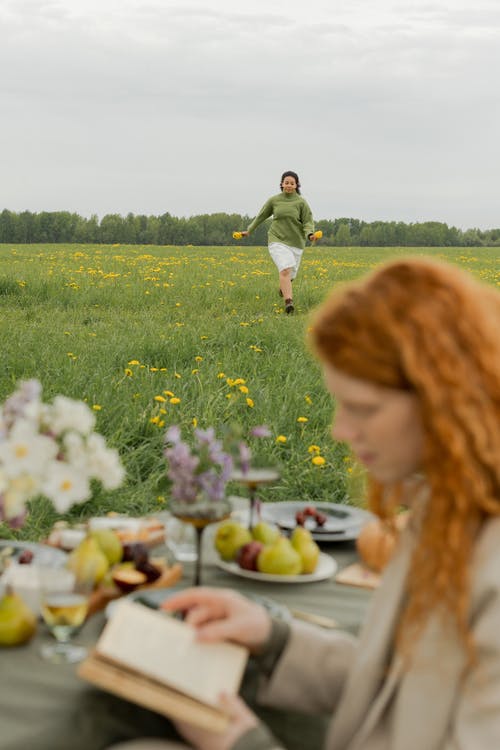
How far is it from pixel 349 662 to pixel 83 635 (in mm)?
463

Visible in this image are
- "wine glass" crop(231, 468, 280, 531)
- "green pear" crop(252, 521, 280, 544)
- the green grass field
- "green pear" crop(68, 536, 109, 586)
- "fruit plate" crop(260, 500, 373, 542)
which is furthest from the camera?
the green grass field

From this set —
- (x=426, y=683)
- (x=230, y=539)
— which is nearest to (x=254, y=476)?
(x=230, y=539)

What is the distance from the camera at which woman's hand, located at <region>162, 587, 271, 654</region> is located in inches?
59.9

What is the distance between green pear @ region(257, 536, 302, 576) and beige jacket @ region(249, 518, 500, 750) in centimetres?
53

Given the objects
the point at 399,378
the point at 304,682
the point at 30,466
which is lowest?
the point at 304,682

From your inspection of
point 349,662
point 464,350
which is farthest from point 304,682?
point 464,350

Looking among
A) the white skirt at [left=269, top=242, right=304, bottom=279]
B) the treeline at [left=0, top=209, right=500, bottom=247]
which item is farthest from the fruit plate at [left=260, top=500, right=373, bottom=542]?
the treeline at [left=0, top=209, right=500, bottom=247]

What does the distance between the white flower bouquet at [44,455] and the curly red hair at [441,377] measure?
1.65 feet

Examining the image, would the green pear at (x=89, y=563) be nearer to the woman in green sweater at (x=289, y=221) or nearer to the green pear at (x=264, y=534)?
the green pear at (x=264, y=534)

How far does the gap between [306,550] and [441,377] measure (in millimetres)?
856

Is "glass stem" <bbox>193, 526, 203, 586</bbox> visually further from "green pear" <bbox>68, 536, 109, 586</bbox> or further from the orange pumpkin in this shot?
the orange pumpkin

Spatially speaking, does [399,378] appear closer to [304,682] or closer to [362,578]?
[304,682]

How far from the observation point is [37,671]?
1554 mm

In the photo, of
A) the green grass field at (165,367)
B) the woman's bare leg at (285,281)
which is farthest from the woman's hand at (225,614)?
the woman's bare leg at (285,281)
